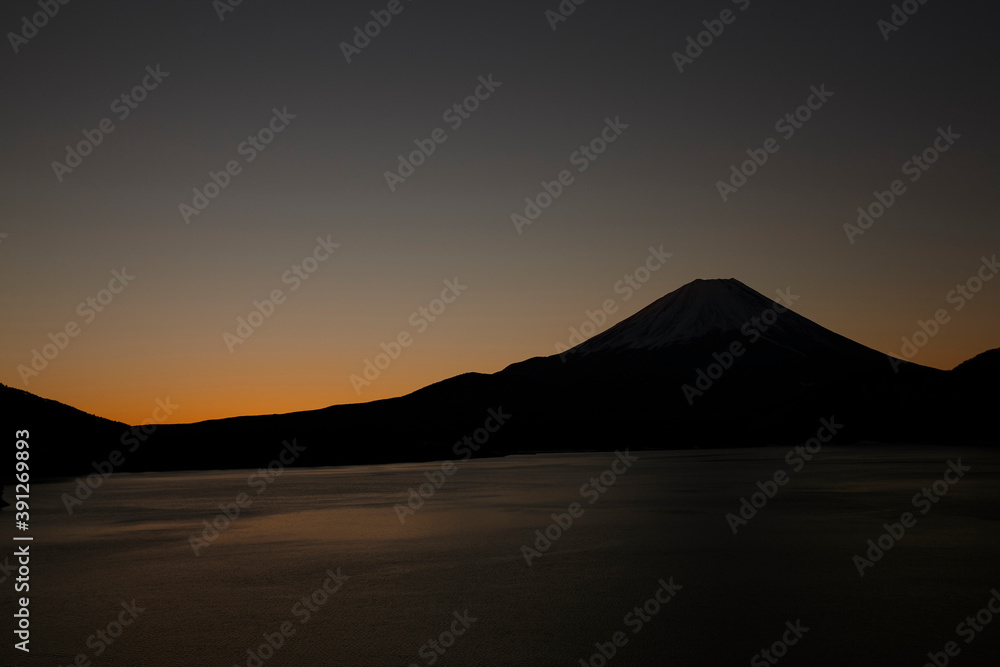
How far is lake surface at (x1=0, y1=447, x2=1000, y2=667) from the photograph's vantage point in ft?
39.7

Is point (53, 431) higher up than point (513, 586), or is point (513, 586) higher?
point (513, 586)

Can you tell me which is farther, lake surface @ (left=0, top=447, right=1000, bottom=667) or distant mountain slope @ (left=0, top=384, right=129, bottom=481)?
distant mountain slope @ (left=0, top=384, right=129, bottom=481)

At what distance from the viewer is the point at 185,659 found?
11766 millimetres

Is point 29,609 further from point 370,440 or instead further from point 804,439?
point 804,439

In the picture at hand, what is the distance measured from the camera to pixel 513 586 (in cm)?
1645

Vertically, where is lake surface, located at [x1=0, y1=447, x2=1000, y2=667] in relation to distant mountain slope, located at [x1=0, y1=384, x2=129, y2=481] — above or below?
above

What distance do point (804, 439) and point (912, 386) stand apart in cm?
2246

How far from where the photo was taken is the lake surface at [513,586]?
12.1 metres

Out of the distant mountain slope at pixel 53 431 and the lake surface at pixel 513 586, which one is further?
the distant mountain slope at pixel 53 431

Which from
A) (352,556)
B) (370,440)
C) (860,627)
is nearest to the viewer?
(860,627)

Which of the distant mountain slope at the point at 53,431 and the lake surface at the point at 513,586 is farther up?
the lake surface at the point at 513,586

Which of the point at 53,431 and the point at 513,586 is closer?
the point at 513,586

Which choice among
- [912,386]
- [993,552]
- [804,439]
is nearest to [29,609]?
[993,552]

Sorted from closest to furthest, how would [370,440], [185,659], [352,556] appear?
[185,659], [352,556], [370,440]
